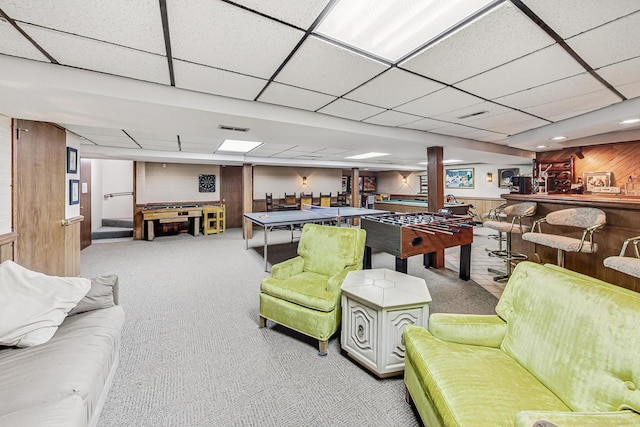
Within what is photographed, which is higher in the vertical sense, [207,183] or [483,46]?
[483,46]

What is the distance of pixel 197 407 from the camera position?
171 centimetres

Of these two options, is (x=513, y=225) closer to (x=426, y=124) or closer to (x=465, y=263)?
(x=465, y=263)

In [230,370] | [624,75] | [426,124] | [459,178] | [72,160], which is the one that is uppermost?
[459,178]

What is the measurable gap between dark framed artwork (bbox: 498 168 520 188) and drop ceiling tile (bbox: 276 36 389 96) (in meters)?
9.37

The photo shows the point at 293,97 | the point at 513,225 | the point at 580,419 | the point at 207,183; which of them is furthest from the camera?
the point at 207,183

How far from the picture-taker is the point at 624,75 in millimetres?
2260

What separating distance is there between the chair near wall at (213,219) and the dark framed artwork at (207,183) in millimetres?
1105

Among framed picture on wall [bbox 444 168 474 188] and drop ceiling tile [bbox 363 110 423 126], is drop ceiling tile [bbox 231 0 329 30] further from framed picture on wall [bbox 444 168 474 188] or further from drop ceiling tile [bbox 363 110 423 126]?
framed picture on wall [bbox 444 168 474 188]

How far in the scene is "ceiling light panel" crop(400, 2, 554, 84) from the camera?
152 cm

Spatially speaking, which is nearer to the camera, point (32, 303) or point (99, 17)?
point (99, 17)

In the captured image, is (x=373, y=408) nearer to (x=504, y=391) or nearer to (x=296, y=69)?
(x=504, y=391)

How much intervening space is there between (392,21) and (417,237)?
2.35m

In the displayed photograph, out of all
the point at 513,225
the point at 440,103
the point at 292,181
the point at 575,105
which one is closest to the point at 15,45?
the point at 440,103

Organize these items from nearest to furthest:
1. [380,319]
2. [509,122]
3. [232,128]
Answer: [380,319]
[232,128]
[509,122]
